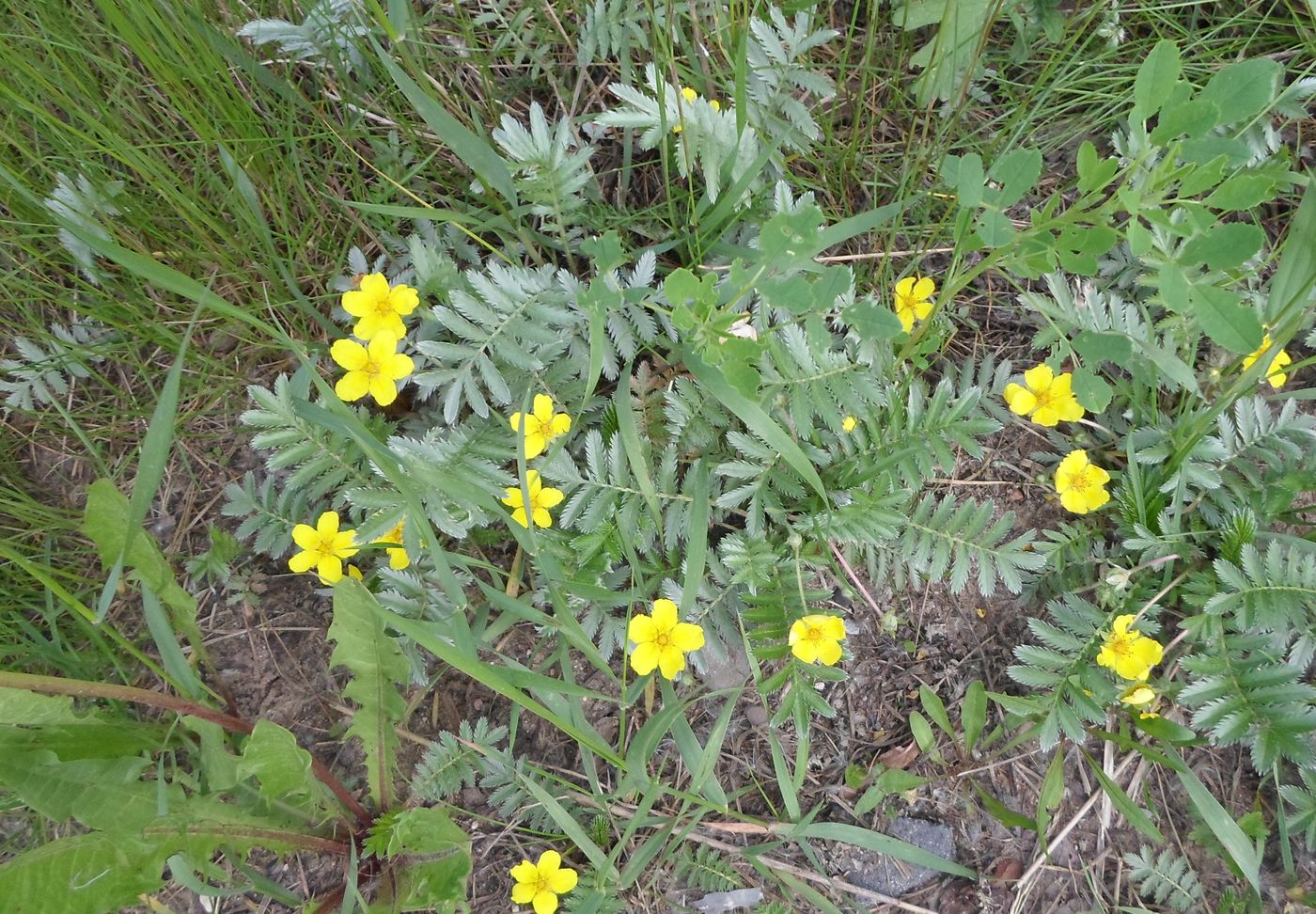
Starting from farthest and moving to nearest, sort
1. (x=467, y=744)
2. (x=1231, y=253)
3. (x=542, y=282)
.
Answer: (x=467, y=744) → (x=542, y=282) → (x=1231, y=253)

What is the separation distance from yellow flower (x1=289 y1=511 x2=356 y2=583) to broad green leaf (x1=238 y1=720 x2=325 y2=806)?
38 centimetres

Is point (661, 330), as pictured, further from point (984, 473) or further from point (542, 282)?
point (984, 473)

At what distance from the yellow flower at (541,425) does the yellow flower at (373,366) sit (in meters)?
0.30

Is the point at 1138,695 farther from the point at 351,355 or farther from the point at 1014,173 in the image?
the point at 351,355

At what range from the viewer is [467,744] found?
229cm

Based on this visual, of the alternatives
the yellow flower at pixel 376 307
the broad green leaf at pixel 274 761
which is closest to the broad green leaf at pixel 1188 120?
the yellow flower at pixel 376 307

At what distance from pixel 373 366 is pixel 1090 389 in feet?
5.24

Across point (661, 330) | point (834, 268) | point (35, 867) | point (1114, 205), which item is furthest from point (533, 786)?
point (1114, 205)

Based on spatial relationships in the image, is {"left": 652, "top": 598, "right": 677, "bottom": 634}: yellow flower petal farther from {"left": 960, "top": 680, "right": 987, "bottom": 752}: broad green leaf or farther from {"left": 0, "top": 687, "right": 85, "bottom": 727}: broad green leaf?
{"left": 0, "top": 687, "right": 85, "bottom": 727}: broad green leaf

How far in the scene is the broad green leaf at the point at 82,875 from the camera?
1.72 meters

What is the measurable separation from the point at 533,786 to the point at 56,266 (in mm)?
2018

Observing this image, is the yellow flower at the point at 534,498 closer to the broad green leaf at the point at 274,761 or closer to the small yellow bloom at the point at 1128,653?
the broad green leaf at the point at 274,761

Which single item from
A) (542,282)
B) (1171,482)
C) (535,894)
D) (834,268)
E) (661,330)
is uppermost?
(834,268)

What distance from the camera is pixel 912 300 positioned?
2.31 meters
